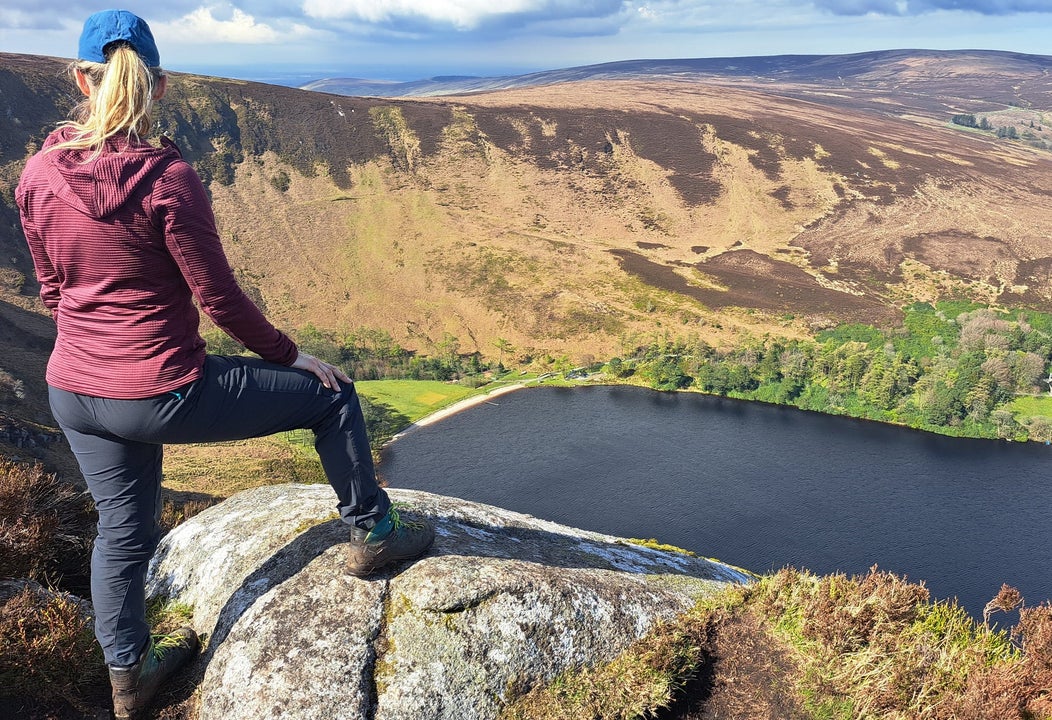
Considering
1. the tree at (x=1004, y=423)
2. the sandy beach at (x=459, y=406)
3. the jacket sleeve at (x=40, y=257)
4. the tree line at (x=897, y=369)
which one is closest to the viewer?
the jacket sleeve at (x=40, y=257)

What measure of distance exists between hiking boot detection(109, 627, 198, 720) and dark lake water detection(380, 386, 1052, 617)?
40889 millimetres

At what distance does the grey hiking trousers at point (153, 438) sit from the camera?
162 inches

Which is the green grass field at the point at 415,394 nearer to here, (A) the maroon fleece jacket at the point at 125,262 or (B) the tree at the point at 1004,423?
(B) the tree at the point at 1004,423

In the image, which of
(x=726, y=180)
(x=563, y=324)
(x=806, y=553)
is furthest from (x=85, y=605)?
(x=726, y=180)

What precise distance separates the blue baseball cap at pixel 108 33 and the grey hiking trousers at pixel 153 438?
6.16 ft

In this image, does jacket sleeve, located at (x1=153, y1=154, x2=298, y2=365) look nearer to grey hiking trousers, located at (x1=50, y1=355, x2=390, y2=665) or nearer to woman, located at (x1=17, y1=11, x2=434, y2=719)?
woman, located at (x1=17, y1=11, x2=434, y2=719)

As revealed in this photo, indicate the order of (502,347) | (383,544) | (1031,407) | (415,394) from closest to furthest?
(383,544) → (1031,407) → (415,394) → (502,347)

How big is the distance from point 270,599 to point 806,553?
46.5 meters

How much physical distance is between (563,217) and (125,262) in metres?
113

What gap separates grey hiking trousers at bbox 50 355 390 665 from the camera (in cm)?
411

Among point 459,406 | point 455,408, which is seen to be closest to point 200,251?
point 455,408

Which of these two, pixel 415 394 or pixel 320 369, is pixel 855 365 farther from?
pixel 320 369

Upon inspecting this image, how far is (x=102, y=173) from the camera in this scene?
364 centimetres

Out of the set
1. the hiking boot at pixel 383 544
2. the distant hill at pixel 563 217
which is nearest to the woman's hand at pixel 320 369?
the hiking boot at pixel 383 544
